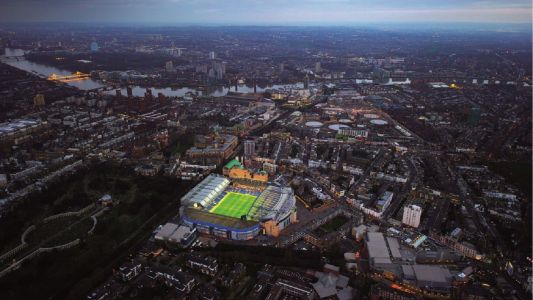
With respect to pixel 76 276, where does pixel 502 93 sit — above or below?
above

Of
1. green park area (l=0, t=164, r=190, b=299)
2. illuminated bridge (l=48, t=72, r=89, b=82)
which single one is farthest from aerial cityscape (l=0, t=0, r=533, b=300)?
illuminated bridge (l=48, t=72, r=89, b=82)

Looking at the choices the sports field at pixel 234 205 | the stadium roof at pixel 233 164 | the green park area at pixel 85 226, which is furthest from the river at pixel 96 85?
the sports field at pixel 234 205

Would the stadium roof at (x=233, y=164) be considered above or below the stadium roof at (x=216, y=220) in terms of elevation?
above

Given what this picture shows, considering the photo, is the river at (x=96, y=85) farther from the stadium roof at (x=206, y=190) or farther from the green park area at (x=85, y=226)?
the stadium roof at (x=206, y=190)

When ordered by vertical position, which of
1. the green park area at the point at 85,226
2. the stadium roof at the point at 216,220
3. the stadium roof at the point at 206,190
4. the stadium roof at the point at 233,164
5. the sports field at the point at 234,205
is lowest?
the green park area at the point at 85,226

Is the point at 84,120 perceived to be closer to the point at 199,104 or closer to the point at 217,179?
the point at 199,104

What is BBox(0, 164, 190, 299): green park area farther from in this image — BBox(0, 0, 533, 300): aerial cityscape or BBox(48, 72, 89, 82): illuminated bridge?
BBox(48, 72, 89, 82): illuminated bridge

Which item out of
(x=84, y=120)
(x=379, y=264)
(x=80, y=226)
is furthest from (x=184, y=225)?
(x=84, y=120)
